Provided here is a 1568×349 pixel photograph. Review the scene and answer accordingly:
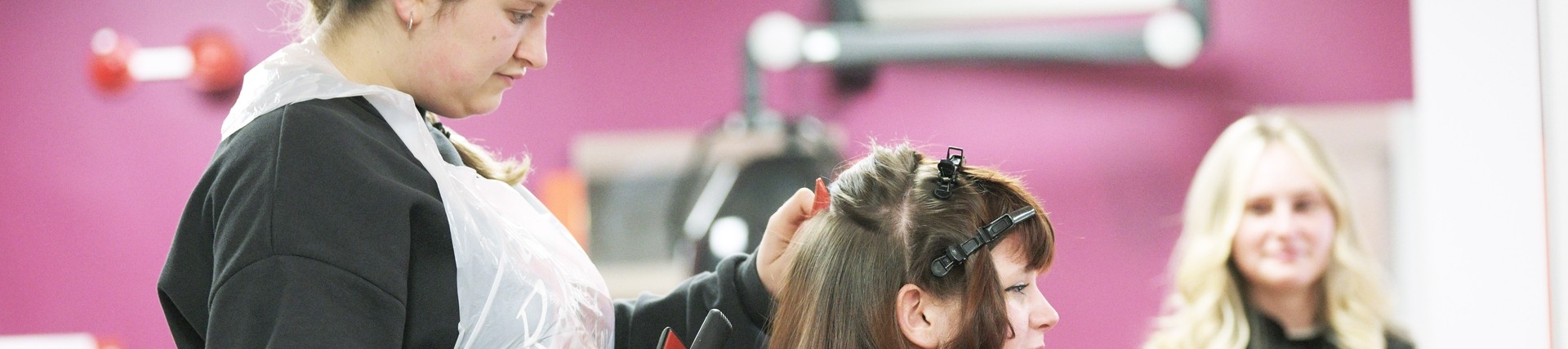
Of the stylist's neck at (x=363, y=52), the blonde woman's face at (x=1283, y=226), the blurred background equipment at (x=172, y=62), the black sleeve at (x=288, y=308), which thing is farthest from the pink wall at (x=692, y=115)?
the black sleeve at (x=288, y=308)

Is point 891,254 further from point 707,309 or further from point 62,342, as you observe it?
point 62,342

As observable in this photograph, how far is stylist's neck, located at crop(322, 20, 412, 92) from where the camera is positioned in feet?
3.06

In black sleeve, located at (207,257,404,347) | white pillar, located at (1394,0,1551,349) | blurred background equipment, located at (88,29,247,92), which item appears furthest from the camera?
blurred background equipment, located at (88,29,247,92)

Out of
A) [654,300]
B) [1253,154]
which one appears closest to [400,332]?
[654,300]

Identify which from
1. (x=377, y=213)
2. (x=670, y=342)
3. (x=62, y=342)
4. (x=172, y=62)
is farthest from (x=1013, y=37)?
(x=62, y=342)

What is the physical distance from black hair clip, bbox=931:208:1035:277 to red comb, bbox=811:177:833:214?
12 centimetres

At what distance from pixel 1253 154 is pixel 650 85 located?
3.82 feet

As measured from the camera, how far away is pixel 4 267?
2.60 meters

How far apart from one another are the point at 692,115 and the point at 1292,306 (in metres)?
1.19

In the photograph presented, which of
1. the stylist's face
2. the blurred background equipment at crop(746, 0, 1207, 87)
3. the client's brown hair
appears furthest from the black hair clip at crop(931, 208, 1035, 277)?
the blurred background equipment at crop(746, 0, 1207, 87)

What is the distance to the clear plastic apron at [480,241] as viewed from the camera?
35.2 inches

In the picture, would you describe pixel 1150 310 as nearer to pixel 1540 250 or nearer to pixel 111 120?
pixel 1540 250

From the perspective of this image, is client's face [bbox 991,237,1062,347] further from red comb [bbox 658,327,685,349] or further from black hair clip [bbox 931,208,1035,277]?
red comb [bbox 658,327,685,349]

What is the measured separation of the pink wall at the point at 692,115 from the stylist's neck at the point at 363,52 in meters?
1.29
